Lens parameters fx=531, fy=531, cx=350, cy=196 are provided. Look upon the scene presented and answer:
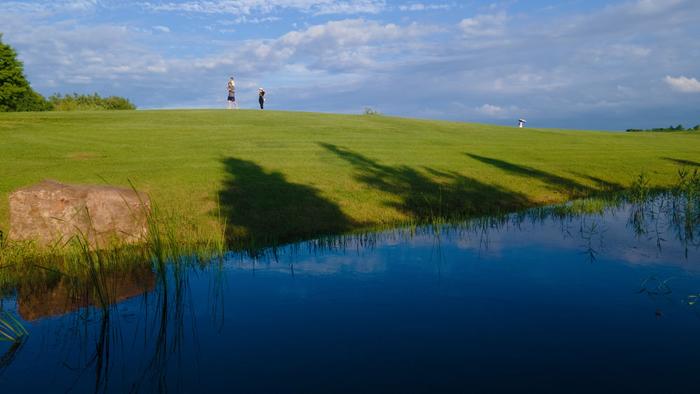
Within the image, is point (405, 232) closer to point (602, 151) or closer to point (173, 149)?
point (173, 149)

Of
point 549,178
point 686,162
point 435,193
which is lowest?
point 435,193

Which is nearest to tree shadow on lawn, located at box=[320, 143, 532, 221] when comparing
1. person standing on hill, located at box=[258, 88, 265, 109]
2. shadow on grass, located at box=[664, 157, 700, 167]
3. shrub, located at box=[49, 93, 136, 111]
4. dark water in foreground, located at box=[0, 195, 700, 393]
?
dark water in foreground, located at box=[0, 195, 700, 393]

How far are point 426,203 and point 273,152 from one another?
1034 cm

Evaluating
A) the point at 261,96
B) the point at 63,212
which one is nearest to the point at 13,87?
the point at 261,96

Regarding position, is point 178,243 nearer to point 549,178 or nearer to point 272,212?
point 272,212

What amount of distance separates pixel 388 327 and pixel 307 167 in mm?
14737

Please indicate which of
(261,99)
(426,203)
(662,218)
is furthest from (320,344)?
(261,99)

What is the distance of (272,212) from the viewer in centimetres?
1523

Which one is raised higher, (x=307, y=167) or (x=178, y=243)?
(x=307, y=167)

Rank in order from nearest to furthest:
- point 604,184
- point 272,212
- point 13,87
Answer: point 272,212, point 604,184, point 13,87

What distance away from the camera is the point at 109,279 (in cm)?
999

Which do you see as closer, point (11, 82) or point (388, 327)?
point (388, 327)

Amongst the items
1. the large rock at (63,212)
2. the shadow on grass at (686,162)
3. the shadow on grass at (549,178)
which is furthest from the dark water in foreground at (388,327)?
the shadow on grass at (686,162)

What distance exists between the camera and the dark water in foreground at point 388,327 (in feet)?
19.7
